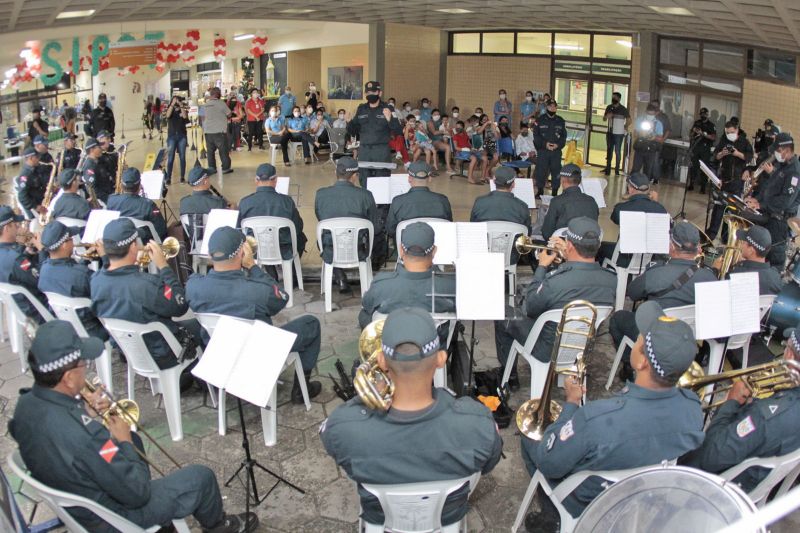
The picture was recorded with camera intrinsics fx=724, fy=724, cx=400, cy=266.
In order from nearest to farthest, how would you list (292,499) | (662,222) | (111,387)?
(292,499), (111,387), (662,222)

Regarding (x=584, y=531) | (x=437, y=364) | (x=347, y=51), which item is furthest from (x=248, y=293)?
(x=347, y=51)

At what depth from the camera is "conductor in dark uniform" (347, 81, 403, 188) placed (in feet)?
34.7

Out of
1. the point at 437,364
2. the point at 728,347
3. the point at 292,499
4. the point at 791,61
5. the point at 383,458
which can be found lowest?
the point at 292,499

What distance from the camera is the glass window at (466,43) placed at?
18.9 metres

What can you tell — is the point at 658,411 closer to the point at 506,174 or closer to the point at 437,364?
the point at 437,364

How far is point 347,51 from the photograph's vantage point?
64.6 feet

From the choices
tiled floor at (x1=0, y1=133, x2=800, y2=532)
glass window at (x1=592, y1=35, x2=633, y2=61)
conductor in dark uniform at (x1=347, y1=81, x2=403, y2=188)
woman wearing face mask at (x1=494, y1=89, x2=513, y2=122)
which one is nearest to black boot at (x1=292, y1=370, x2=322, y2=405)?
tiled floor at (x1=0, y1=133, x2=800, y2=532)

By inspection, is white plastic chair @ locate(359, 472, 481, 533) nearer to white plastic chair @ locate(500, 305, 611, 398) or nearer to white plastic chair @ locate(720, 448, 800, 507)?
white plastic chair @ locate(720, 448, 800, 507)

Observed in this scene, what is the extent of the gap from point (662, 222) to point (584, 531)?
4.59 metres

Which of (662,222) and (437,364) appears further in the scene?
(662,222)

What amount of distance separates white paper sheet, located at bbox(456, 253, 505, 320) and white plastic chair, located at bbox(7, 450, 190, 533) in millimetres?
2247

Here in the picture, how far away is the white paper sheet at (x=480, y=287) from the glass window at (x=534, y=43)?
14.4 metres

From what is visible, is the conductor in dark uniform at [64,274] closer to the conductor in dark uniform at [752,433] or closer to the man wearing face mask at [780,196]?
the conductor in dark uniform at [752,433]

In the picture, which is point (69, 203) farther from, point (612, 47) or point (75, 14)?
point (612, 47)
